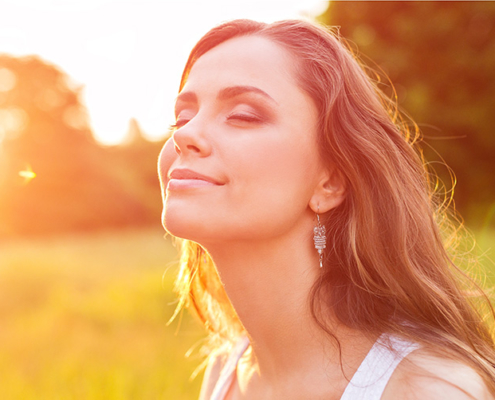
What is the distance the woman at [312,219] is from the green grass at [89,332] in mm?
1063

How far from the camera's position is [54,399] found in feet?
14.4

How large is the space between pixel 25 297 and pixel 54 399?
3.66 m

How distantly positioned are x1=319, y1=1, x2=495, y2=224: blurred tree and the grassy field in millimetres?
8353

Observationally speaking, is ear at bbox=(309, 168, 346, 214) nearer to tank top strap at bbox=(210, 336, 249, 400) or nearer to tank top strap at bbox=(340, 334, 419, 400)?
tank top strap at bbox=(340, 334, 419, 400)

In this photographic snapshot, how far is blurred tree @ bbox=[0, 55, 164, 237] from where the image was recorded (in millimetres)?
22672

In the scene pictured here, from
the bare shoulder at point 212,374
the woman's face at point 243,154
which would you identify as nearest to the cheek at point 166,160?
the woman's face at point 243,154

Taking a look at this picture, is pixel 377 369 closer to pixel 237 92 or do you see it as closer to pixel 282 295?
pixel 282 295

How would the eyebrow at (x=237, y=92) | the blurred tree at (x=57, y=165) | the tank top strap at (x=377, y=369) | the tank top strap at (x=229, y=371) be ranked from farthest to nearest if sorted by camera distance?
the blurred tree at (x=57, y=165), the tank top strap at (x=229, y=371), the eyebrow at (x=237, y=92), the tank top strap at (x=377, y=369)

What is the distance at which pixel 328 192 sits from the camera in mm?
2266

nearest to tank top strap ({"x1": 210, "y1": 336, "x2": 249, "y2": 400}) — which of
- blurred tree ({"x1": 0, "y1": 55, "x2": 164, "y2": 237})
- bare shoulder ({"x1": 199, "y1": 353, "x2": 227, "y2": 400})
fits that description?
bare shoulder ({"x1": 199, "y1": 353, "x2": 227, "y2": 400})

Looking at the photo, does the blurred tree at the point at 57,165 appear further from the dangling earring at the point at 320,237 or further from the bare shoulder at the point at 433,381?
the bare shoulder at the point at 433,381

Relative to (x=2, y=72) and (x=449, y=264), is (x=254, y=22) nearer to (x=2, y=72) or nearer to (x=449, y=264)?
(x=449, y=264)

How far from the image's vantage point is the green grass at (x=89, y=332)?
4.64 meters

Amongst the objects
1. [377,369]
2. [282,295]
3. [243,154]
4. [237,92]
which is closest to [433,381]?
[377,369]
